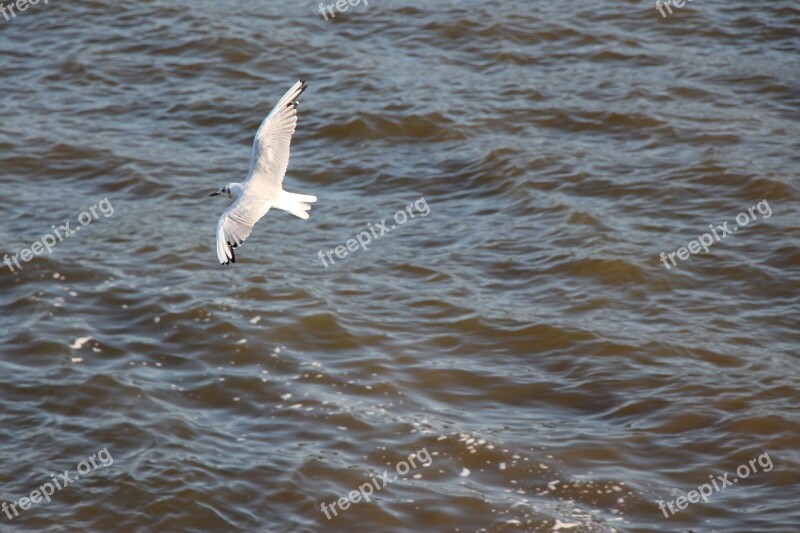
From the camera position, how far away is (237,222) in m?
7.90

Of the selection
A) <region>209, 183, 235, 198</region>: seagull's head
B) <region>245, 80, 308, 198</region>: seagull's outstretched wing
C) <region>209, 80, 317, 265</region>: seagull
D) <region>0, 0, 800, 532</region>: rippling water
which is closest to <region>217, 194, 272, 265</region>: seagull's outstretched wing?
<region>209, 80, 317, 265</region>: seagull

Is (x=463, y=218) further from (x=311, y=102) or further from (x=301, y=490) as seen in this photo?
(x=301, y=490)

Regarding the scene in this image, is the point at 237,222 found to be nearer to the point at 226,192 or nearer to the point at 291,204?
the point at 291,204

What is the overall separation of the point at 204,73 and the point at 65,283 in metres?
5.18

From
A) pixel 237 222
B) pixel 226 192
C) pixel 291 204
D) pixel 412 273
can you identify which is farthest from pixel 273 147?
pixel 412 273

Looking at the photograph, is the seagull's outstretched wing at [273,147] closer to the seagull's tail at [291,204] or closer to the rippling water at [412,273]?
the seagull's tail at [291,204]

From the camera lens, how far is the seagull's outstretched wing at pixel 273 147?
335 inches

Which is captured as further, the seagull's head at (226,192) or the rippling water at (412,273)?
the seagull's head at (226,192)

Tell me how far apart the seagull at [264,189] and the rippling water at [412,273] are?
1.74m

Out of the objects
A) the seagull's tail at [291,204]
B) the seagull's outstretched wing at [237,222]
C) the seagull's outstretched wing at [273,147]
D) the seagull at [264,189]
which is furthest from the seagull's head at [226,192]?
the seagull's tail at [291,204]

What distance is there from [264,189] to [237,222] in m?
0.59

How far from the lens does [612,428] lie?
877 centimetres

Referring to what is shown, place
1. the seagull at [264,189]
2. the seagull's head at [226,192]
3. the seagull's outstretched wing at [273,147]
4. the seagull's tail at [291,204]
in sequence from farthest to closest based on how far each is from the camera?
the seagull's head at [226,192], the seagull's outstretched wing at [273,147], the seagull's tail at [291,204], the seagull at [264,189]

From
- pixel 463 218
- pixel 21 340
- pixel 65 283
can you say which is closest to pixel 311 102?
pixel 463 218
